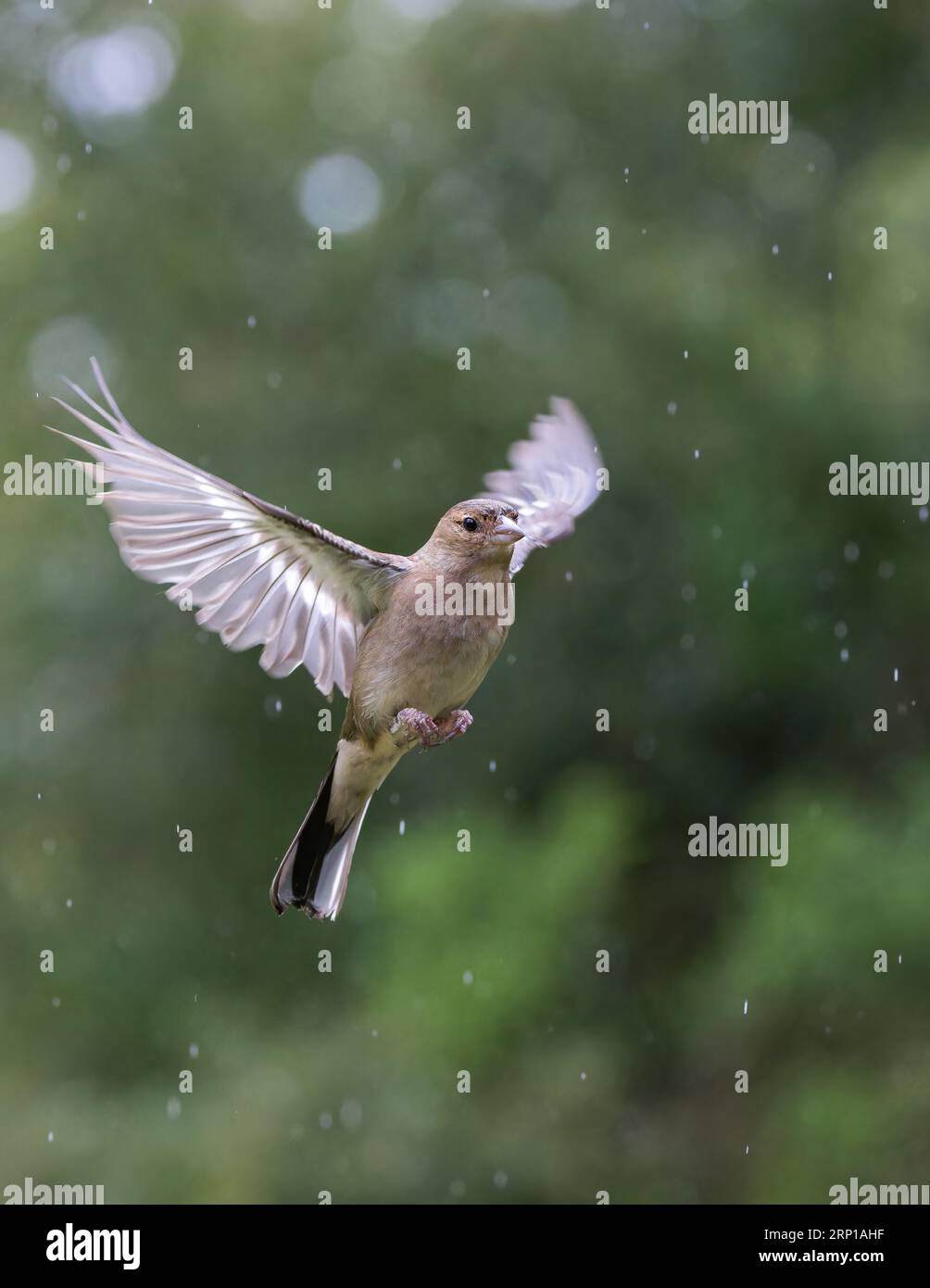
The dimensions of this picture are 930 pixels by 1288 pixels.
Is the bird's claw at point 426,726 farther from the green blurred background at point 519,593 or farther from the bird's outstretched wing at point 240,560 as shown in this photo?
the green blurred background at point 519,593

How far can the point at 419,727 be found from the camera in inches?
111

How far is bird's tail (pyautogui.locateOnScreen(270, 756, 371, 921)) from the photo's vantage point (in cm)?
300

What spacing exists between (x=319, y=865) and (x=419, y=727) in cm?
50

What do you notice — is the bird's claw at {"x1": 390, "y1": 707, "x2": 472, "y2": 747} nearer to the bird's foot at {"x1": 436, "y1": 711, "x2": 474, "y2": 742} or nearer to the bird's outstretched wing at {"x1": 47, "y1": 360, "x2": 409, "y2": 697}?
the bird's foot at {"x1": 436, "y1": 711, "x2": 474, "y2": 742}

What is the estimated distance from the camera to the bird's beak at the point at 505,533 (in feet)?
9.20

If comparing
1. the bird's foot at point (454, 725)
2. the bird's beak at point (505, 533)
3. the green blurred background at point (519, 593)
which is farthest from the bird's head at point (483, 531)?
the green blurred background at point (519, 593)

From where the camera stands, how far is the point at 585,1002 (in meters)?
9.09

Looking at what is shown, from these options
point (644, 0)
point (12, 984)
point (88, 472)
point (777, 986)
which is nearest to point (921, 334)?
point (644, 0)

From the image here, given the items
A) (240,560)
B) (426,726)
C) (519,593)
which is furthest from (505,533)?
(519,593)

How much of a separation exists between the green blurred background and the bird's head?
5.35 metres

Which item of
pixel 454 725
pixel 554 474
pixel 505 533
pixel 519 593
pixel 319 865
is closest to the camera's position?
pixel 505 533

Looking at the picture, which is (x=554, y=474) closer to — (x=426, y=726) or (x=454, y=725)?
(x=454, y=725)

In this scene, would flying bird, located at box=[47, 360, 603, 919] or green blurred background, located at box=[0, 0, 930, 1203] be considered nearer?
flying bird, located at box=[47, 360, 603, 919]

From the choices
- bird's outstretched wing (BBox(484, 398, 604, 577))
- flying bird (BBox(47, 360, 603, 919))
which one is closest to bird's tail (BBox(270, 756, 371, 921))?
flying bird (BBox(47, 360, 603, 919))
